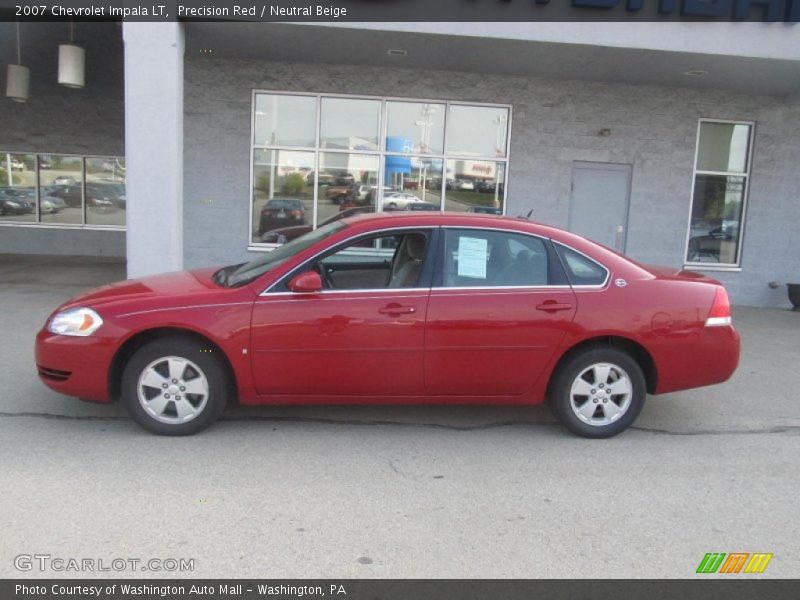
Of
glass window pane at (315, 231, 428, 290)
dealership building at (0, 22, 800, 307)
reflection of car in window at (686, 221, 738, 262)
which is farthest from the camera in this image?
reflection of car in window at (686, 221, 738, 262)

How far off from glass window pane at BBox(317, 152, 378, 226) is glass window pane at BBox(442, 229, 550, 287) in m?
6.22

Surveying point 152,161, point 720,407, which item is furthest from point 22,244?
point 720,407

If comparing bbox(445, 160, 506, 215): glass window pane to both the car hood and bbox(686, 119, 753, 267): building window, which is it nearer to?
bbox(686, 119, 753, 267): building window

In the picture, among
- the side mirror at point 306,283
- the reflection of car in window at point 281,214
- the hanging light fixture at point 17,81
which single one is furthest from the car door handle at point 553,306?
the hanging light fixture at point 17,81

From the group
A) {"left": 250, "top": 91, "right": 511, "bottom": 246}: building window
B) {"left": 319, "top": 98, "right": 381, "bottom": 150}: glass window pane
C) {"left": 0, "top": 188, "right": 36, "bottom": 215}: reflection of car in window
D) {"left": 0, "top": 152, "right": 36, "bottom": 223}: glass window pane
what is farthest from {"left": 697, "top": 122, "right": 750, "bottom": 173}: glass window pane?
{"left": 0, "top": 188, "right": 36, "bottom": 215}: reflection of car in window

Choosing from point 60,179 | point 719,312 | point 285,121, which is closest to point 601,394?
point 719,312

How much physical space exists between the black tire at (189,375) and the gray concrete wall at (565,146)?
6.49m

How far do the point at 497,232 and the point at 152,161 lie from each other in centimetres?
491

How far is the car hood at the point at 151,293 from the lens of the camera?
4.65 m

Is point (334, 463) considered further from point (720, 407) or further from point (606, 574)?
point (720, 407)
